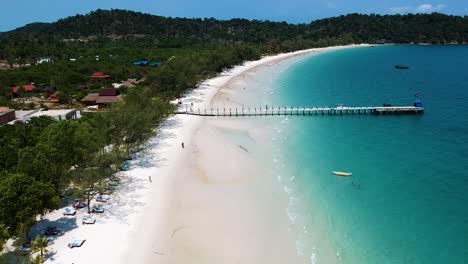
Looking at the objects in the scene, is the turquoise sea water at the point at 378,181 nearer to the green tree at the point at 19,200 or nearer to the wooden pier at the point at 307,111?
the wooden pier at the point at 307,111

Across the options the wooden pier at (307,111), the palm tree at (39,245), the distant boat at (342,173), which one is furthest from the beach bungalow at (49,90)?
the distant boat at (342,173)

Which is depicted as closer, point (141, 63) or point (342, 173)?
point (342, 173)

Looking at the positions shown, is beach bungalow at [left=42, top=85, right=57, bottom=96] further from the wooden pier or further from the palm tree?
the palm tree

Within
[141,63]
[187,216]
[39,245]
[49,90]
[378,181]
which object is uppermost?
[141,63]

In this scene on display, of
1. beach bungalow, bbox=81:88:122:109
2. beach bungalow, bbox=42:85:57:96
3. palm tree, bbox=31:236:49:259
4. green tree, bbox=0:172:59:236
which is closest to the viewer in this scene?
palm tree, bbox=31:236:49:259

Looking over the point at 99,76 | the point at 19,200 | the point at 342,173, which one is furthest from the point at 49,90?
the point at 342,173

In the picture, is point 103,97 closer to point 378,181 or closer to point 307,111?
point 307,111

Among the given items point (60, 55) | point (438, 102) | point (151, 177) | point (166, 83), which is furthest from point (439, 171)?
point (60, 55)

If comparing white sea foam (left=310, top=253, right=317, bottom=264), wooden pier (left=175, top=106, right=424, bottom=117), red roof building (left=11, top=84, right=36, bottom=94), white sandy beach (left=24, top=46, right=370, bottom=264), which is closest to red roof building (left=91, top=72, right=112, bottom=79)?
red roof building (left=11, top=84, right=36, bottom=94)
